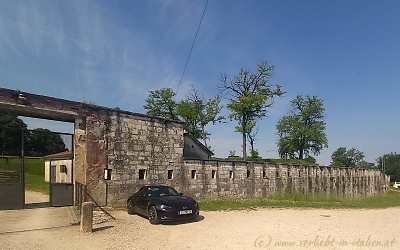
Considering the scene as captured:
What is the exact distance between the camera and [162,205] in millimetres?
9586

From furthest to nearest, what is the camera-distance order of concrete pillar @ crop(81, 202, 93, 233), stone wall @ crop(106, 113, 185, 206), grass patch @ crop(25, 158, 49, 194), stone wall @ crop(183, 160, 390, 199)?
grass patch @ crop(25, 158, 49, 194) < stone wall @ crop(183, 160, 390, 199) < stone wall @ crop(106, 113, 185, 206) < concrete pillar @ crop(81, 202, 93, 233)

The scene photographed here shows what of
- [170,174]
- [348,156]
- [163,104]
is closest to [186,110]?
[163,104]

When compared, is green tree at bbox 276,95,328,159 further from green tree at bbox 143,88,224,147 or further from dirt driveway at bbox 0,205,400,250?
dirt driveway at bbox 0,205,400,250

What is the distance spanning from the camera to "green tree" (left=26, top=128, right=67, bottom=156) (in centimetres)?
1371

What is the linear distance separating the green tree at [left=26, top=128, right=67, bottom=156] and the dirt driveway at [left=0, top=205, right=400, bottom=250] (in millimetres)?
6249

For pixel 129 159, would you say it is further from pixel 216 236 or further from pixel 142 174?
pixel 216 236

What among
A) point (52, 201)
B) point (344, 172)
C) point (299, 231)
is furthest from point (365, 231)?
point (344, 172)

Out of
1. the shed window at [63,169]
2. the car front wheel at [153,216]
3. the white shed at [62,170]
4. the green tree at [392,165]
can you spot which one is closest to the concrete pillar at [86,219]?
the car front wheel at [153,216]

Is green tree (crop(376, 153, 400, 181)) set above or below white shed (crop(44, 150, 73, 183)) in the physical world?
below

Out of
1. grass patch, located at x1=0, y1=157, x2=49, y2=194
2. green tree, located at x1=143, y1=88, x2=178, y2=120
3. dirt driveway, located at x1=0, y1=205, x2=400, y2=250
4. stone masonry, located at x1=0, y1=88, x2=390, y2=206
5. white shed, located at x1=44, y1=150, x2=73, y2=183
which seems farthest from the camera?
green tree, located at x1=143, y1=88, x2=178, y2=120

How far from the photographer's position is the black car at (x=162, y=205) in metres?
9.45

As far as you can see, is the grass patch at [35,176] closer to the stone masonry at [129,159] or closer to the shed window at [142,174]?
the stone masonry at [129,159]

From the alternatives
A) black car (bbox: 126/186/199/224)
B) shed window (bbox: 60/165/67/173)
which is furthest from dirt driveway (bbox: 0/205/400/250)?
shed window (bbox: 60/165/67/173)

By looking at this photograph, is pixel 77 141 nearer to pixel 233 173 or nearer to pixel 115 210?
pixel 115 210
